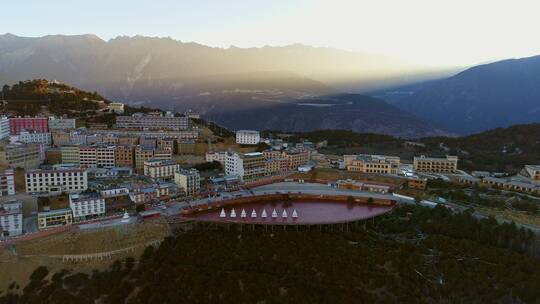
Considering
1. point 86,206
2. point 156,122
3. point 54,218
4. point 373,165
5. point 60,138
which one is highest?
point 156,122

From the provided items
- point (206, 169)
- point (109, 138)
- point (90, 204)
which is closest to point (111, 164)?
point (109, 138)

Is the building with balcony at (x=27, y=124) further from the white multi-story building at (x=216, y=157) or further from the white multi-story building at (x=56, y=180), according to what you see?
the white multi-story building at (x=216, y=157)

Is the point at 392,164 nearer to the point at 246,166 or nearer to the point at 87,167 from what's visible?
the point at 246,166

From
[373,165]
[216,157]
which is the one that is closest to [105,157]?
[216,157]

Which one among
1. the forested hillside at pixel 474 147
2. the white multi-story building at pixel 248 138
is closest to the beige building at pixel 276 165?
the white multi-story building at pixel 248 138

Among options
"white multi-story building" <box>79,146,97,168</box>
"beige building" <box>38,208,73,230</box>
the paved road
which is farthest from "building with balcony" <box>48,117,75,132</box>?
the paved road

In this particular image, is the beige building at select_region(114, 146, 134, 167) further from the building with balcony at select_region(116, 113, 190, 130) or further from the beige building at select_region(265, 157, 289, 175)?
the building with balcony at select_region(116, 113, 190, 130)

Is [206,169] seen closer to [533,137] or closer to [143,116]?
[143,116]
